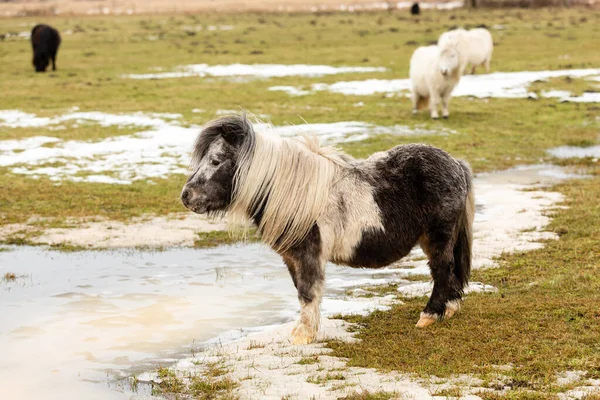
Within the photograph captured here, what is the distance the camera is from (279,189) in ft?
19.8

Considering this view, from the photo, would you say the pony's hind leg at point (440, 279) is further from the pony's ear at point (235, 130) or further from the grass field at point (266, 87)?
the grass field at point (266, 87)

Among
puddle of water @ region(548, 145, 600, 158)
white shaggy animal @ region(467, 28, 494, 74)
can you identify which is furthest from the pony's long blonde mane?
white shaggy animal @ region(467, 28, 494, 74)

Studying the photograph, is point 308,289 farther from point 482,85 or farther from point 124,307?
point 482,85

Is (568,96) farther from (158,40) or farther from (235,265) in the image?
(158,40)

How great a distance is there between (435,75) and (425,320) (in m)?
12.0

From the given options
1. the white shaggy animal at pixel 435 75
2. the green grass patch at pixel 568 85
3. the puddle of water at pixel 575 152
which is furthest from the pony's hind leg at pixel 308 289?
the green grass patch at pixel 568 85

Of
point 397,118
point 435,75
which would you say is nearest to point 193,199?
point 435,75

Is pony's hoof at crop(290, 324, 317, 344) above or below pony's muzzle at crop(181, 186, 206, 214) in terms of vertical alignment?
below

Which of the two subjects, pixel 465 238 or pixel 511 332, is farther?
pixel 465 238

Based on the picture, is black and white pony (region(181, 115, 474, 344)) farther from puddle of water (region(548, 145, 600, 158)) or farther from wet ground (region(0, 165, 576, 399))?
puddle of water (region(548, 145, 600, 158))

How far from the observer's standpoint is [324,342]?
606 centimetres

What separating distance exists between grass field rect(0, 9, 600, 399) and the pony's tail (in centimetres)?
31

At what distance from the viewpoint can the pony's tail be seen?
6.47m

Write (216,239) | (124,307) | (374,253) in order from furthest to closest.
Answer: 1. (216,239)
2. (124,307)
3. (374,253)
